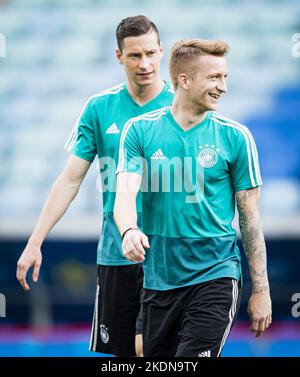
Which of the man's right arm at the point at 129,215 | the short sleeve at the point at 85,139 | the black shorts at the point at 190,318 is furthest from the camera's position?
the short sleeve at the point at 85,139

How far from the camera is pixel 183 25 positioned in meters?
13.5

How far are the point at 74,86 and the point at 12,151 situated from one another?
4.16ft

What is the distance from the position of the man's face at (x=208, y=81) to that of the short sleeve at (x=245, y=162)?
0.71 ft

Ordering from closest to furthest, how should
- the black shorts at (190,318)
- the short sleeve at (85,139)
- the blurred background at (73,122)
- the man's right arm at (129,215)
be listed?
the man's right arm at (129,215), the black shorts at (190,318), the short sleeve at (85,139), the blurred background at (73,122)

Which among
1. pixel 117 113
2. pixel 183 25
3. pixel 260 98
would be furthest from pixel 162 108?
pixel 183 25

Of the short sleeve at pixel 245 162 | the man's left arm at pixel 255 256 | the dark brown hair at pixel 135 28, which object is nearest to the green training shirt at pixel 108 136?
the dark brown hair at pixel 135 28

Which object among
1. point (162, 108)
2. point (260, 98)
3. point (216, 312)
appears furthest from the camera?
point (260, 98)

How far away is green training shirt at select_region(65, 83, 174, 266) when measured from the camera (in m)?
6.10

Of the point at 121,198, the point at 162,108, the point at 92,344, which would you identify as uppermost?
the point at 162,108

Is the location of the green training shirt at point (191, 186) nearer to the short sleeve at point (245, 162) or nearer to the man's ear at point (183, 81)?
the short sleeve at point (245, 162)

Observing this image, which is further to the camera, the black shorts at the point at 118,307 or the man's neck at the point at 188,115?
the black shorts at the point at 118,307

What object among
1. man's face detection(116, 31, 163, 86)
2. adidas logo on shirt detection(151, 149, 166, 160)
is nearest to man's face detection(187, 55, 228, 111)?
adidas logo on shirt detection(151, 149, 166, 160)

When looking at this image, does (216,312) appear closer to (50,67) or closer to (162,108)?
(162,108)

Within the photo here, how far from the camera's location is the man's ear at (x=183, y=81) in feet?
17.8
